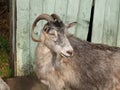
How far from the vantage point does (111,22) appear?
8008 millimetres

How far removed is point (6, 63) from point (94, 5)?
2229 millimetres

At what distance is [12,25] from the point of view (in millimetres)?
7887

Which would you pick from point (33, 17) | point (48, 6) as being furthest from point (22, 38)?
point (48, 6)

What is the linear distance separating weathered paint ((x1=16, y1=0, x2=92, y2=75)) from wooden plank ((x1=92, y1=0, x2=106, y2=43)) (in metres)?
0.14

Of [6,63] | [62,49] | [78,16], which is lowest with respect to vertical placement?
[6,63]

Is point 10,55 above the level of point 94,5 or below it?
below

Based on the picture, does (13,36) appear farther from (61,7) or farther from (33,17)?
(61,7)

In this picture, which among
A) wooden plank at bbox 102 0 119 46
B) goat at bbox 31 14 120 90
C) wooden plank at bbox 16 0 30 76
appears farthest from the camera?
wooden plank at bbox 102 0 119 46

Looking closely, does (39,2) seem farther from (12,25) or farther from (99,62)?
(99,62)

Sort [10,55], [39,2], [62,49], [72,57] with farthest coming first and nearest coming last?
[10,55] < [39,2] < [72,57] < [62,49]

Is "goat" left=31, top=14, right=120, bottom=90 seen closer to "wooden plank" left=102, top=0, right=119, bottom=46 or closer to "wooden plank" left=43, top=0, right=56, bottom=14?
"wooden plank" left=43, top=0, right=56, bottom=14

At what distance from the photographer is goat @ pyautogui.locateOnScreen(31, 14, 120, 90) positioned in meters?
6.59

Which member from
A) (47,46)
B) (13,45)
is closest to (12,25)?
(13,45)

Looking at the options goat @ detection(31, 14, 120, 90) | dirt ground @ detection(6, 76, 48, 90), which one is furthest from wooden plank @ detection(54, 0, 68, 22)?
dirt ground @ detection(6, 76, 48, 90)
